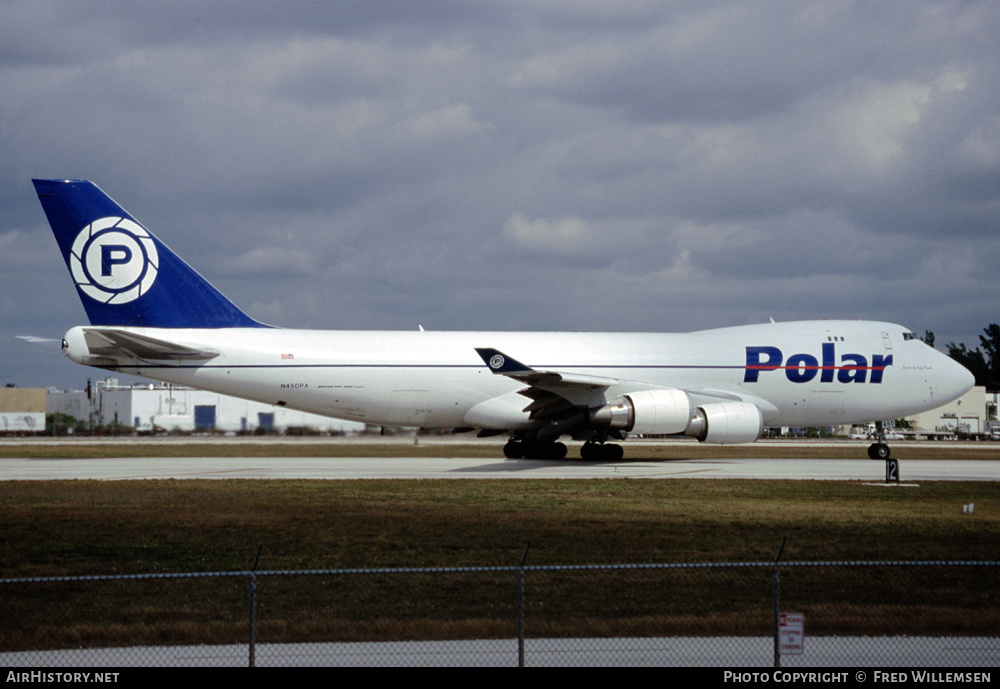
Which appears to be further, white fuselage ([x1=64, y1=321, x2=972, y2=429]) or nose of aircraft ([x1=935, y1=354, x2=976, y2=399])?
nose of aircraft ([x1=935, y1=354, x2=976, y2=399])

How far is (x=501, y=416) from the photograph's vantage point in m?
36.8

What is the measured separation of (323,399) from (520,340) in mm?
7662

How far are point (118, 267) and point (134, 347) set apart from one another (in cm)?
340

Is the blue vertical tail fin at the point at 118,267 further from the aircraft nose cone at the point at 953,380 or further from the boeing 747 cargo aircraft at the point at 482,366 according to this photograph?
the aircraft nose cone at the point at 953,380

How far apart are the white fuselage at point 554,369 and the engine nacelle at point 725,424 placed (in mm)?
2409

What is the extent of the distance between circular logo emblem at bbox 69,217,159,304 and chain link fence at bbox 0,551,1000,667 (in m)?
22.8

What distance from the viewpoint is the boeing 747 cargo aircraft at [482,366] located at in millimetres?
34562

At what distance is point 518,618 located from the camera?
9422mm

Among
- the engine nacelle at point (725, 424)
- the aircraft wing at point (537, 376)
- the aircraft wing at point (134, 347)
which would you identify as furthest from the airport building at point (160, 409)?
the engine nacelle at point (725, 424)

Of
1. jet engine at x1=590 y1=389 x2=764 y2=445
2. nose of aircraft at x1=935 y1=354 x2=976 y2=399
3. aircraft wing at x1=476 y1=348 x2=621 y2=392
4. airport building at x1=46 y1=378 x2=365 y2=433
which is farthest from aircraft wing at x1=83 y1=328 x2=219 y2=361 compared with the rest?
airport building at x1=46 y1=378 x2=365 y2=433

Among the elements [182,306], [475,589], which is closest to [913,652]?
[475,589]

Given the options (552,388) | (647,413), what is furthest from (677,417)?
(552,388)

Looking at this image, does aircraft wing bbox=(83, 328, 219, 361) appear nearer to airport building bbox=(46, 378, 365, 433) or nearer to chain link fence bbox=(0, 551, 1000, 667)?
chain link fence bbox=(0, 551, 1000, 667)

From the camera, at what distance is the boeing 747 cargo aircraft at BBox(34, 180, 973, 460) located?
34562 millimetres
